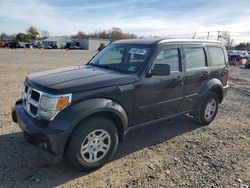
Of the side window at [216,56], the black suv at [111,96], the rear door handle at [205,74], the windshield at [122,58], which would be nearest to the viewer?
the black suv at [111,96]

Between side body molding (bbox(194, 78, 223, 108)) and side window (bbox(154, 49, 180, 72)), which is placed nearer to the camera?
side window (bbox(154, 49, 180, 72))

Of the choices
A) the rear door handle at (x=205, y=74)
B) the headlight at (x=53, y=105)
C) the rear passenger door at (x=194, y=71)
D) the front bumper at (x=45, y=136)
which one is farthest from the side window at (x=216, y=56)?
the front bumper at (x=45, y=136)

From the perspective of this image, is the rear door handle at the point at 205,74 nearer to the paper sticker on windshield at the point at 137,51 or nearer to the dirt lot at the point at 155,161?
the dirt lot at the point at 155,161

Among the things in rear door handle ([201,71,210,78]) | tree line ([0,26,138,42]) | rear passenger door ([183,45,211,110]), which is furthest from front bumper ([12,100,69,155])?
tree line ([0,26,138,42])

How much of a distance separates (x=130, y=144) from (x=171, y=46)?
1988 mm

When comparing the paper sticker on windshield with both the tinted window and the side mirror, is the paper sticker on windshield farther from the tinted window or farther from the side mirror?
the tinted window

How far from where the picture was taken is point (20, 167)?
12.1 ft

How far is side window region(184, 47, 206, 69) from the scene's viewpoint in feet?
16.5

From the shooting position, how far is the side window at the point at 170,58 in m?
4.44

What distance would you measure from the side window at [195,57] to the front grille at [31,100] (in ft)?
9.63

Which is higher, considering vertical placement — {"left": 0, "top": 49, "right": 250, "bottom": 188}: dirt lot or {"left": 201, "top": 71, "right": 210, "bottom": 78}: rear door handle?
{"left": 201, "top": 71, "right": 210, "bottom": 78}: rear door handle

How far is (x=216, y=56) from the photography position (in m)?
5.90

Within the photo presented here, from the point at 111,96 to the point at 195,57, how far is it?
2405mm

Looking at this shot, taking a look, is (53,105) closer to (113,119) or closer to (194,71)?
(113,119)
